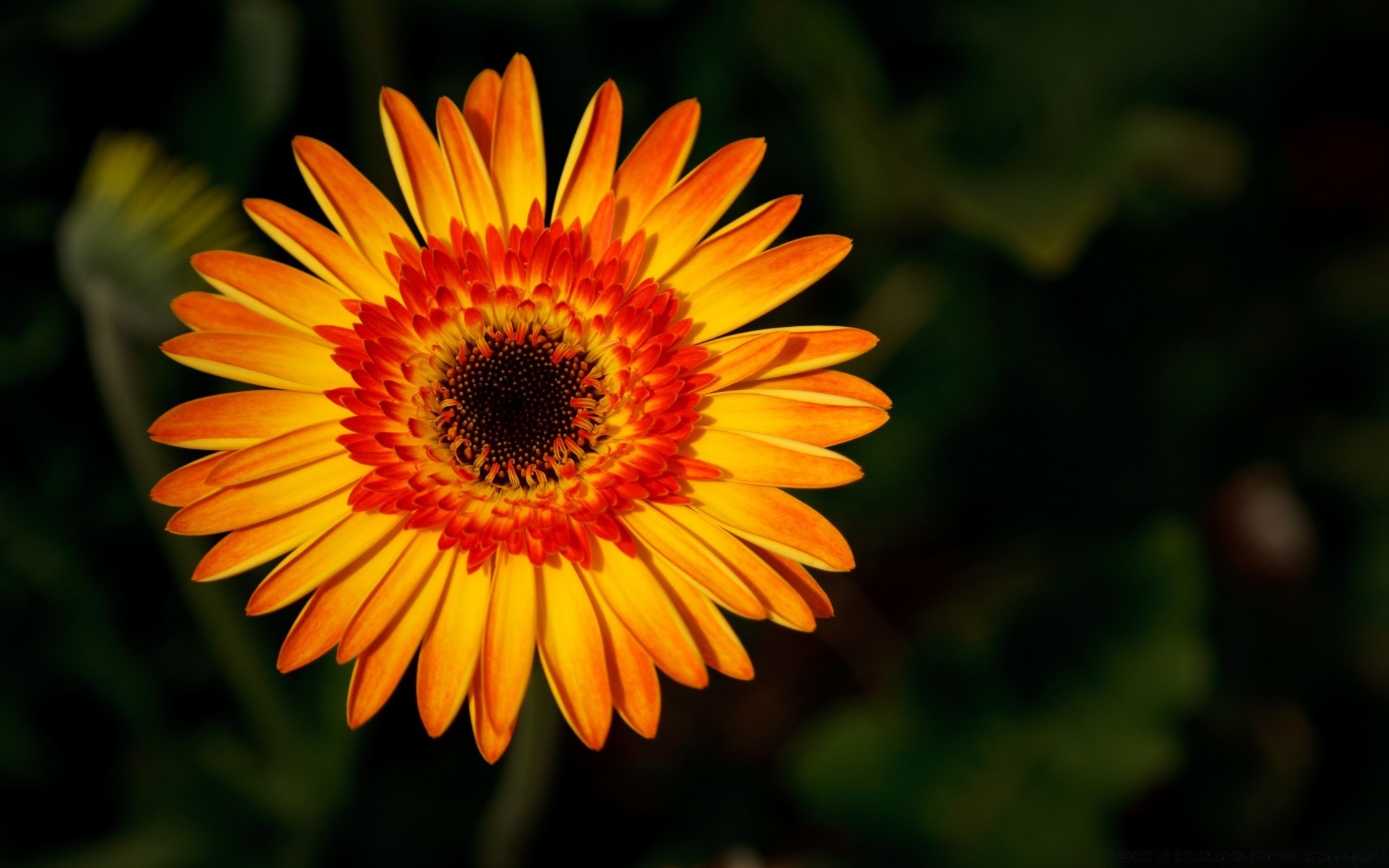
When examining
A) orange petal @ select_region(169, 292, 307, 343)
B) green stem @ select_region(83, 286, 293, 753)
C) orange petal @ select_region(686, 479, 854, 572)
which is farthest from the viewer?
green stem @ select_region(83, 286, 293, 753)

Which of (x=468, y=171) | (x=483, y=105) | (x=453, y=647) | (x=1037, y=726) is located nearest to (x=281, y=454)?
(x=453, y=647)

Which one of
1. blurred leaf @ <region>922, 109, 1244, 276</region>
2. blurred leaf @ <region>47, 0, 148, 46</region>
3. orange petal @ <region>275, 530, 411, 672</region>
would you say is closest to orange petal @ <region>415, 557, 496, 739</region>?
orange petal @ <region>275, 530, 411, 672</region>

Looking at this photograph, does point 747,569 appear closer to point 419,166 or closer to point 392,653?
point 392,653

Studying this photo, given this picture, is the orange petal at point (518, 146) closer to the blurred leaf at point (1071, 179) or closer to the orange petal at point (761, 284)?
the orange petal at point (761, 284)

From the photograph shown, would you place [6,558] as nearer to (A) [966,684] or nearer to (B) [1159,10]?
(A) [966,684]

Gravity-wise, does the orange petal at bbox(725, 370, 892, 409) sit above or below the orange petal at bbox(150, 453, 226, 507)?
below

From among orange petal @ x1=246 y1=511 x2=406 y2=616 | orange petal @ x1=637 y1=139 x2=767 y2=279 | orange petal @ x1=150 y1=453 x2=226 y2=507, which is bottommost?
orange petal @ x1=246 y1=511 x2=406 y2=616

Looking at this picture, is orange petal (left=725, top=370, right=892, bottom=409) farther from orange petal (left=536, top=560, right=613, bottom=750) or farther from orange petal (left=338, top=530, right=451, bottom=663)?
orange petal (left=338, top=530, right=451, bottom=663)
